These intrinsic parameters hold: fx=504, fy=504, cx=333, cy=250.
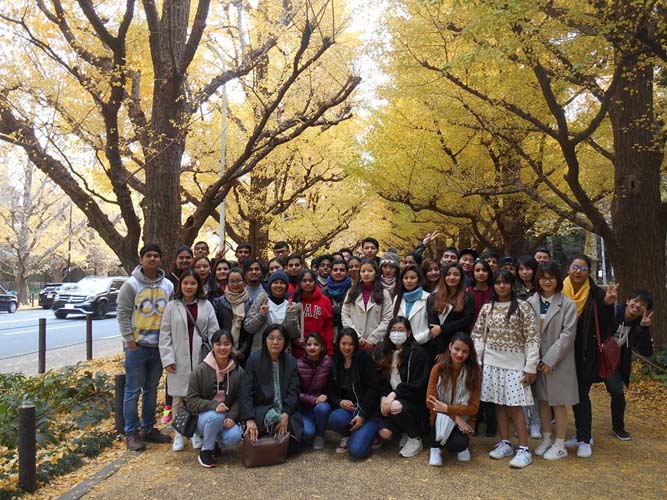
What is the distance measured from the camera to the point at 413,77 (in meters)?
9.29

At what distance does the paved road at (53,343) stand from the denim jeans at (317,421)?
685cm

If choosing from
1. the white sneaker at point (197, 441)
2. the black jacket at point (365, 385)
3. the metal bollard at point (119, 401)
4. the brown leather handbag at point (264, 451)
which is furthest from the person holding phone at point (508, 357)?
the metal bollard at point (119, 401)

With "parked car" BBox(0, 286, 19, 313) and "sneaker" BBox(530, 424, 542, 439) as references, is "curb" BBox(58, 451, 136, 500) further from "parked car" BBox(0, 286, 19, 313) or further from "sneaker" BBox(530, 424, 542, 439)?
"parked car" BBox(0, 286, 19, 313)

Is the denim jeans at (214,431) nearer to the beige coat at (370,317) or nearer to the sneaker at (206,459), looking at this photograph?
the sneaker at (206,459)

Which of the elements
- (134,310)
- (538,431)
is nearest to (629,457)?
(538,431)

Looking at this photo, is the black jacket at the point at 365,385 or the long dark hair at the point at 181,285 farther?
the long dark hair at the point at 181,285

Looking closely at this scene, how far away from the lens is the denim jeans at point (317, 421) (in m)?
4.70

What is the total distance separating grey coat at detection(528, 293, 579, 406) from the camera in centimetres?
442

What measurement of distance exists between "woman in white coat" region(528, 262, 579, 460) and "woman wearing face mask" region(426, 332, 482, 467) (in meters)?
0.62

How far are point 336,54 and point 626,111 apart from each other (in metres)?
5.50

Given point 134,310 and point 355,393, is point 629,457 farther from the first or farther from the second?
point 134,310

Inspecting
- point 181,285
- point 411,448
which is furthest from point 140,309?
point 411,448

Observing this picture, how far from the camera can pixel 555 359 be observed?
4410mm

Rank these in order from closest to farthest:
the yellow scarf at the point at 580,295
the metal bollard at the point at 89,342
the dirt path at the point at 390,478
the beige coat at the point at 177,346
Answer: the dirt path at the point at 390,478
the yellow scarf at the point at 580,295
the beige coat at the point at 177,346
the metal bollard at the point at 89,342
